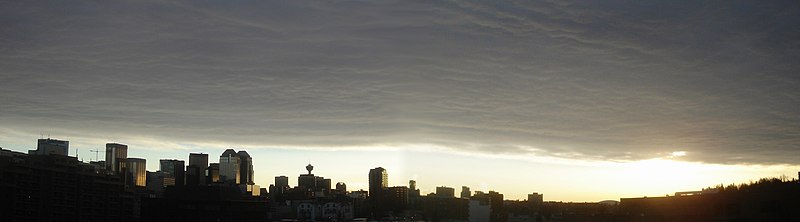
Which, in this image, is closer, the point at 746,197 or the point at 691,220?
the point at 746,197

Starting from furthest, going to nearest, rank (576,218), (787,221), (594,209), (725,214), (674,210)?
(594,209), (576,218), (674,210), (725,214), (787,221)

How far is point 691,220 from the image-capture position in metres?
141

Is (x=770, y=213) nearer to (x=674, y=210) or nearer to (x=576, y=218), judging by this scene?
(x=674, y=210)

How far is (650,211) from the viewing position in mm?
152875

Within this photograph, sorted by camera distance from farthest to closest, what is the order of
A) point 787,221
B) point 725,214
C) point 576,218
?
point 576,218, point 725,214, point 787,221

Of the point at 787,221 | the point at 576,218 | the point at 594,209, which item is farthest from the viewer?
the point at 594,209

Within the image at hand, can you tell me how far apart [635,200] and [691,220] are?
19.1 meters

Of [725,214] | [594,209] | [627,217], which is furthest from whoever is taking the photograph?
[594,209]

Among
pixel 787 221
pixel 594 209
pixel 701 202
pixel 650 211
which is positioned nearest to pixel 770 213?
pixel 787 221

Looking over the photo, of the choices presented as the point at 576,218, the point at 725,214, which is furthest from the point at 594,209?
the point at 725,214

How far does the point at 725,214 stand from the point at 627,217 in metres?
25.4

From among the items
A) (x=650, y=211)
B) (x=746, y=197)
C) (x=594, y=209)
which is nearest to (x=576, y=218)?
(x=594, y=209)

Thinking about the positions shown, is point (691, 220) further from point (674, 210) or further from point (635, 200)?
point (635, 200)

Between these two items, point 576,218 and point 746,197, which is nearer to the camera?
point 746,197
